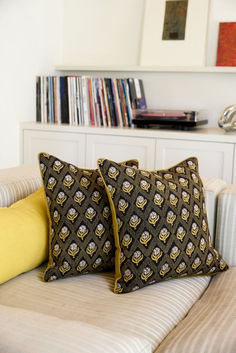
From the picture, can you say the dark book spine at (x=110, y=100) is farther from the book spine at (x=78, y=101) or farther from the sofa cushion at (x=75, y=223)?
the sofa cushion at (x=75, y=223)

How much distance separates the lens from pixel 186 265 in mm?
1621

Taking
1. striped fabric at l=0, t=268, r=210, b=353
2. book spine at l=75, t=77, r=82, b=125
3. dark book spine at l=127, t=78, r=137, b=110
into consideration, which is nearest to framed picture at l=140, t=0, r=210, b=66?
dark book spine at l=127, t=78, r=137, b=110

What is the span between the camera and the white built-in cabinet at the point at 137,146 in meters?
2.82

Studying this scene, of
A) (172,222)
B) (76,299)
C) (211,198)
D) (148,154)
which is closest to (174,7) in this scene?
(148,154)

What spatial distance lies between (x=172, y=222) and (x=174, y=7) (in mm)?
Answer: 2020

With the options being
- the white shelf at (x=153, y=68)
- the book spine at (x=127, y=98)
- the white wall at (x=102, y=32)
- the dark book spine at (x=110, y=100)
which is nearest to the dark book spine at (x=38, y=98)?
the white shelf at (x=153, y=68)

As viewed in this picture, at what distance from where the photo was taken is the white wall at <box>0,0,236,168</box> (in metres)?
3.16

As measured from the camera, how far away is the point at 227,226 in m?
1.86

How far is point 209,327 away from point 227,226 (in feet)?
2.04

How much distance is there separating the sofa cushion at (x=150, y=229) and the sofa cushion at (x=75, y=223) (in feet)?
0.19

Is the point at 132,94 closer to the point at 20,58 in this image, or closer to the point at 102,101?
the point at 102,101

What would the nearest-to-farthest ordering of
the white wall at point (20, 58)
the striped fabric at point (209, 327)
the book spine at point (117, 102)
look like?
the striped fabric at point (209, 327), the white wall at point (20, 58), the book spine at point (117, 102)

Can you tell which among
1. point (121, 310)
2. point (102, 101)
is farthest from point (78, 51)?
point (121, 310)

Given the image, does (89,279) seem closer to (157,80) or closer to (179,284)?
(179,284)
